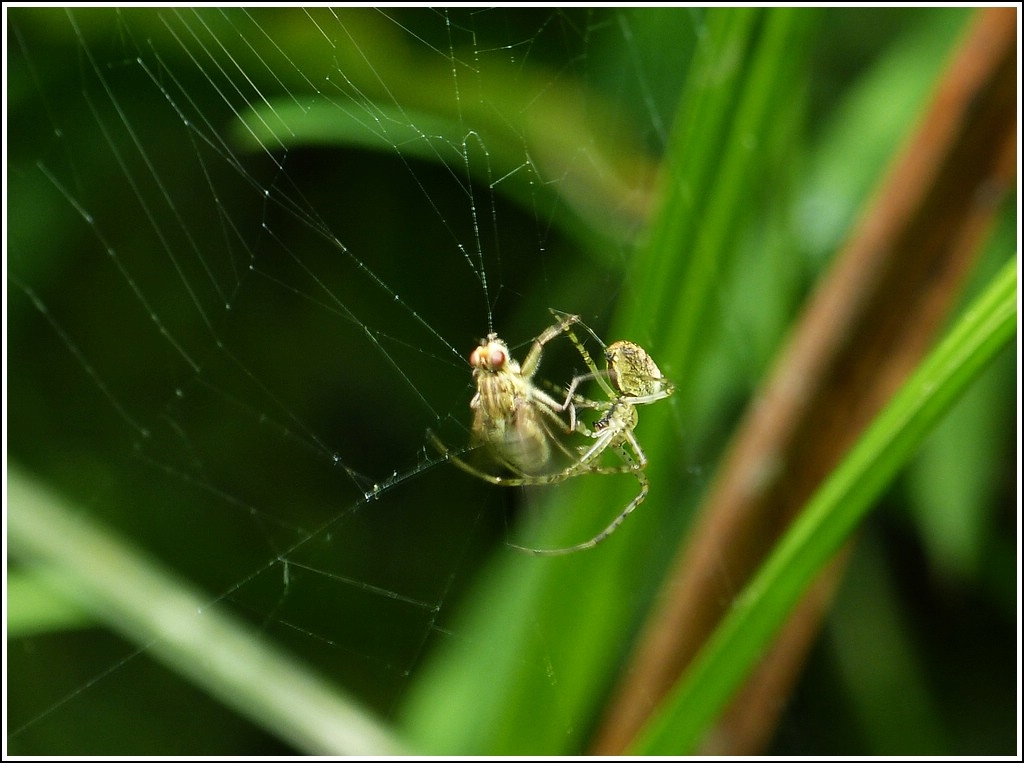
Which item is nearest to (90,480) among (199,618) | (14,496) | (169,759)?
(14,496)

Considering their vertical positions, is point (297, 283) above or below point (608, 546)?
above

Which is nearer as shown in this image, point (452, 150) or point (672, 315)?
point (672, 315)

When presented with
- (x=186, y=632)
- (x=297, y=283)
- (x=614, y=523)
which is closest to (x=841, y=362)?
(x=614, y=523)

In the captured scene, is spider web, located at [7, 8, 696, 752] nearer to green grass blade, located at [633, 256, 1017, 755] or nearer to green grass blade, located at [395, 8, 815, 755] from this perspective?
green grass blade, located at [395, 8, 815, 755]

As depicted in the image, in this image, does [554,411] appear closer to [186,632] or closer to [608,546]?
[608,546]

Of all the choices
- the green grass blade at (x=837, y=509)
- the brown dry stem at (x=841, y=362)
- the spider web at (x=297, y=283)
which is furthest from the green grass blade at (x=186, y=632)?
the green grass blade at (x=837, y=509)

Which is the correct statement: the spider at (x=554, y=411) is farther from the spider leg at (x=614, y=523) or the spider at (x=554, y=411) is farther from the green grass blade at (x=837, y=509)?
the green grass blade at (x=837, y=509)

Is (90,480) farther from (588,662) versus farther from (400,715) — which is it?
(588,662)
